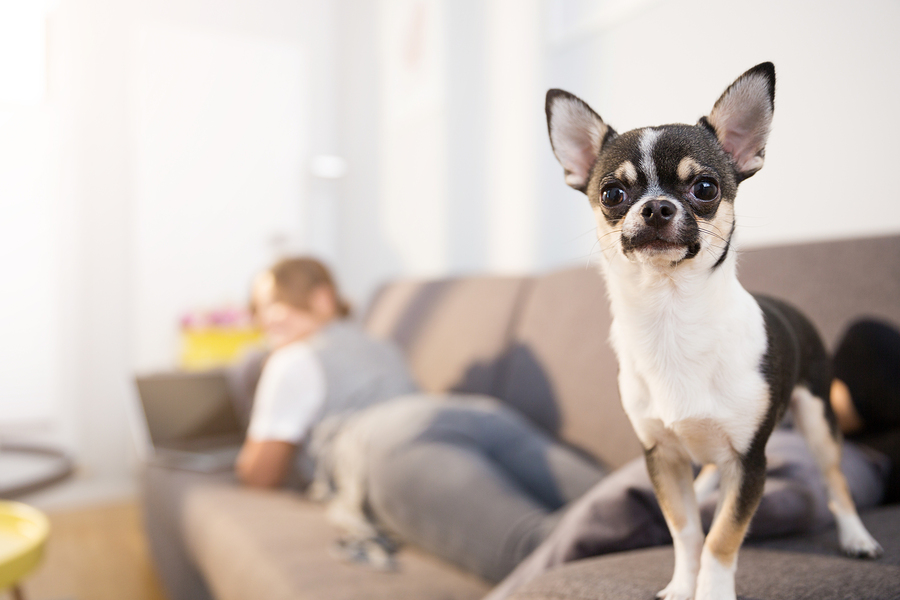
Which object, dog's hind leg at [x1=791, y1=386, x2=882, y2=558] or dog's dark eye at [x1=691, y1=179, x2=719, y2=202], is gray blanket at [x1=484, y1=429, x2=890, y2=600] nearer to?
dog's hind leg at [x1=791, y1=386, x2=882, y2=558]

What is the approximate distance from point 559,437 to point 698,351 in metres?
0.88

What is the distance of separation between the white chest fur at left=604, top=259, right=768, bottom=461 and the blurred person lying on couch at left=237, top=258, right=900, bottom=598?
1.6 inches

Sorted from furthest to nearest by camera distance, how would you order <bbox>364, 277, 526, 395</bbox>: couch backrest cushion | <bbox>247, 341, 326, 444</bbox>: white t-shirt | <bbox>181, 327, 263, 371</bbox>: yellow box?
<bbox>181, 327, 263, 371</bbox>: yellow box
<bbox>364, 277, 526, 395</bbox>: couch backrest cushion
<bbox>247, 341, 326, 444</bbox>: white t-shirt

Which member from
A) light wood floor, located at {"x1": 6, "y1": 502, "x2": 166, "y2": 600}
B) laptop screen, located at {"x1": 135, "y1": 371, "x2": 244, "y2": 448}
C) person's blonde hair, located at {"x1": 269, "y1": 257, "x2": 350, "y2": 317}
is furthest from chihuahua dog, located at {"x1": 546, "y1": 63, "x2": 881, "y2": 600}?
laptop screen, located at {"x1": 135, "y1": 371, "x2": 244, "y2": 448}

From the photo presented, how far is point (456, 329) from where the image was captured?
177 centimetres

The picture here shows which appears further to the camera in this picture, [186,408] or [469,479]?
[186,408]

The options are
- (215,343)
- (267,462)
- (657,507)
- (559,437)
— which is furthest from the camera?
(215,343)

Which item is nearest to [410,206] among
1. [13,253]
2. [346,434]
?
[346,434]

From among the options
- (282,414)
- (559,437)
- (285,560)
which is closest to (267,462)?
(282,414)

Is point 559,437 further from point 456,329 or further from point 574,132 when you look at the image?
point 574,132

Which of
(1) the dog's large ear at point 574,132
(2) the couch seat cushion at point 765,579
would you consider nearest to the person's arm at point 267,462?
(2) the couch seat cushion at point 765,579

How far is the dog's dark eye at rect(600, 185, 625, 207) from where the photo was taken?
0.25 meters

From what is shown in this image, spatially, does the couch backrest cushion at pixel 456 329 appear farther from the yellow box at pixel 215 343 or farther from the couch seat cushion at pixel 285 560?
the yellow box at pixel 215 343

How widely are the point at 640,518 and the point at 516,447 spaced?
581 mm
